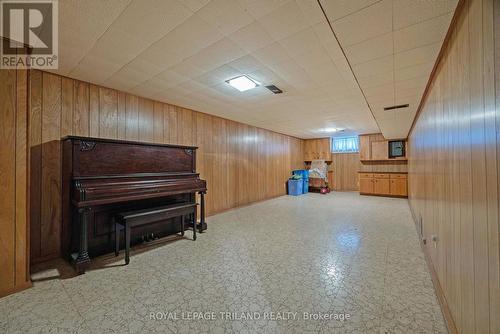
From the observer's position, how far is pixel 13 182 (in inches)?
73.3

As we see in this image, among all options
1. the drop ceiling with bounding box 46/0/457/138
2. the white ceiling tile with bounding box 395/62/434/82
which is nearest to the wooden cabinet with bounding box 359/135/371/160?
the drop ceiling with bounding box 46/0/457/138

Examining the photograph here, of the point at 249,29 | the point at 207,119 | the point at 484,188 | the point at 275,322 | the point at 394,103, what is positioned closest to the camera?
the point at 484,188

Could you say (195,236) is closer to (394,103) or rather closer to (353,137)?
(394,103)

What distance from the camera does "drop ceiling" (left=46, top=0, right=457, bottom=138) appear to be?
1.52 meters

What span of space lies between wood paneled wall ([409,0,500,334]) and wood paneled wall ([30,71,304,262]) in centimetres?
379

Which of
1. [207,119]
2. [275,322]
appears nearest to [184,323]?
[275,322]

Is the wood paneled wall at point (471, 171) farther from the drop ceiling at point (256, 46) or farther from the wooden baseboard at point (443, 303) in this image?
the drop ceiling at point (256, 46)

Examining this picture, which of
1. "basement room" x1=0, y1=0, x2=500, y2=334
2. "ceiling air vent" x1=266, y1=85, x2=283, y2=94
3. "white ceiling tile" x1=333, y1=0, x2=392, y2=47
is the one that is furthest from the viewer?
Answer: "ceiling air vent" x1=266, y1=85, x2=283, y2=94

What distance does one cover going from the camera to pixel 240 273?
214cm

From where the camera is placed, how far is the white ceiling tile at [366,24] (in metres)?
1.45

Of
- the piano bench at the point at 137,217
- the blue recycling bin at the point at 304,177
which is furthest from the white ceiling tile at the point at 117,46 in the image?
the blue recycling bin at the point at 304,177

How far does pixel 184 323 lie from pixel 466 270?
1.81 metres

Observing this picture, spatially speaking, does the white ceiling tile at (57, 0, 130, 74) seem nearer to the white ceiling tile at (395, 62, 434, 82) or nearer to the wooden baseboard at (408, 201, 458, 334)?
the white ceiling tile at (395, 62, 434, 82)

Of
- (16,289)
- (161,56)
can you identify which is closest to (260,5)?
(161,56)
